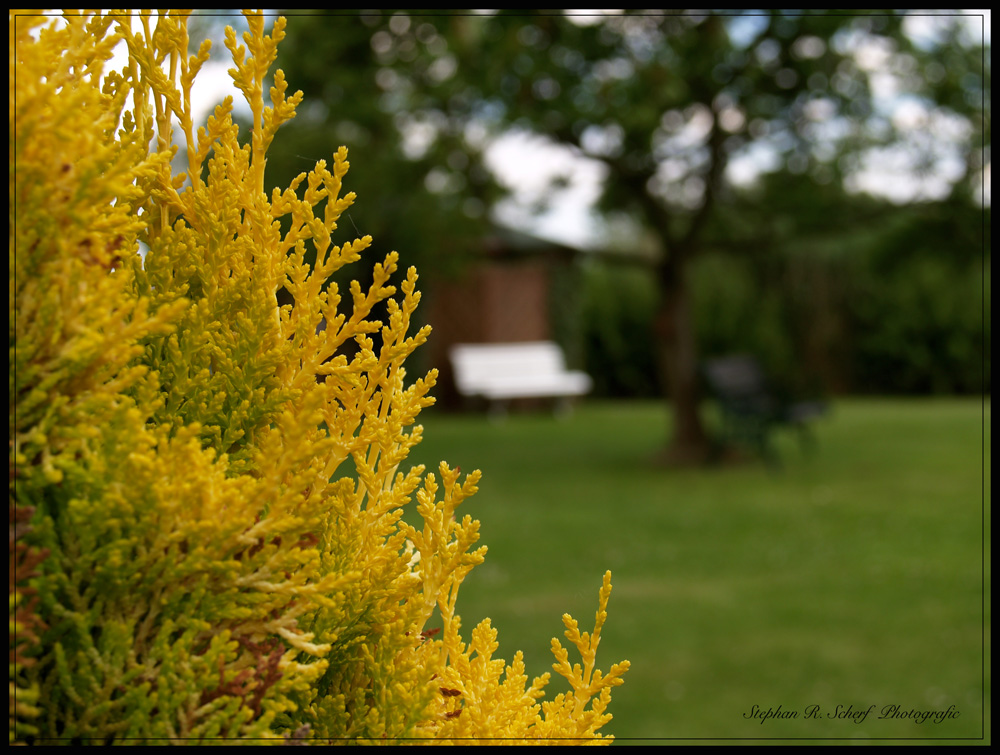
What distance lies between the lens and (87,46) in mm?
1462

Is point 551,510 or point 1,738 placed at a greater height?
point 1,738

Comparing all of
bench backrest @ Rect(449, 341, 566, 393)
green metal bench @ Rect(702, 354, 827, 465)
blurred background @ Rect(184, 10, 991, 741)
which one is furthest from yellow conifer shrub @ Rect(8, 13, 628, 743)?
bench backrest @ Rect(449, 341, 566, 393)

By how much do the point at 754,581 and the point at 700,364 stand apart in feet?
22.1

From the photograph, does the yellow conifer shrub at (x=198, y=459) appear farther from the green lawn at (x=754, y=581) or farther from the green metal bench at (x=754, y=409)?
the green metal bench at (x=754, y=409)

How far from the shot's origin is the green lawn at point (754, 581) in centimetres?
551

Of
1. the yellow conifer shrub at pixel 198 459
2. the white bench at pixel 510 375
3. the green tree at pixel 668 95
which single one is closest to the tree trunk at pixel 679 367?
the green tree at pixel 668 95

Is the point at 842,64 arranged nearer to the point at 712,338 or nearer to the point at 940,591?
the point at 940,591

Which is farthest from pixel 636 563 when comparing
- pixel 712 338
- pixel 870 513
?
pixel 712 338

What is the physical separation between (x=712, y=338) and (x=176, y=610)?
24343mm

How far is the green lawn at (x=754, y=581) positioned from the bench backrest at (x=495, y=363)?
20.8ft

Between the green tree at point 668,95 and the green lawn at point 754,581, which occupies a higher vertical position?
the green tree at point 668,95

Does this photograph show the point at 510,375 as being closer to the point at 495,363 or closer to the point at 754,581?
the point at 495,363

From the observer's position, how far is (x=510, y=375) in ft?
73.2

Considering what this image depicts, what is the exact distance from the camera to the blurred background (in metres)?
6.27
